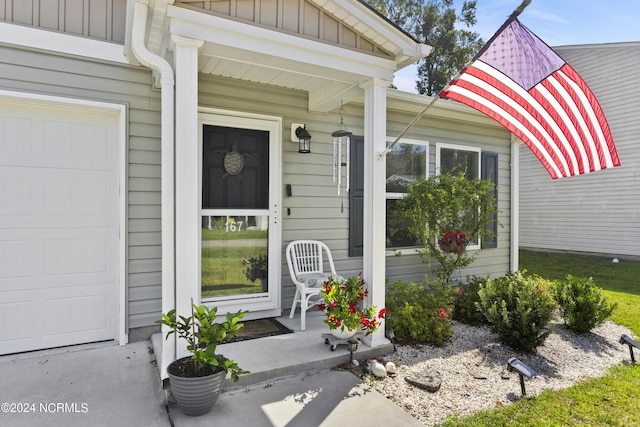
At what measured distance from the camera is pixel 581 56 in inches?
389

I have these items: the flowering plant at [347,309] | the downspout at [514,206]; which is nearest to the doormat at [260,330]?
the flowering plant at [347,309]

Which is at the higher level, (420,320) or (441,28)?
(441,28)

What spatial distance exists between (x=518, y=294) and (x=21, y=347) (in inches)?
168

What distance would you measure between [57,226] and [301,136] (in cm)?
237

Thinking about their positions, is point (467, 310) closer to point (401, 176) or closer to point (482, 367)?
point (482, 367)

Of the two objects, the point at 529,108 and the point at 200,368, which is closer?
the point at 200,368

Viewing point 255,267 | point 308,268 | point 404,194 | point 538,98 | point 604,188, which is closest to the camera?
point 538,98

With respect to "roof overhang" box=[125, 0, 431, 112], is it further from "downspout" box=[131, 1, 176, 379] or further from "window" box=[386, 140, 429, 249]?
"window" box=[386, 140, 429, 249]

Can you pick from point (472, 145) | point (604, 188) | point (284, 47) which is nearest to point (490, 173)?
point (472, 145)

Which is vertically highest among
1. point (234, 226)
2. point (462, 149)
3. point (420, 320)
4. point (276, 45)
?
point (276, 45)

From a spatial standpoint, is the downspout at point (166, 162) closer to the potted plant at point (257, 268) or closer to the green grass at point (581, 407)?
the potted plant at point (257, 268)

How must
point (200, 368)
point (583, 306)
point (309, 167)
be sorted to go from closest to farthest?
1. point (200, 368)
2. point (583, 306)
3. point (309, 167)

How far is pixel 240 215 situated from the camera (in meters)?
3.88

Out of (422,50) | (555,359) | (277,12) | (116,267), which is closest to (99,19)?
(277,12)
